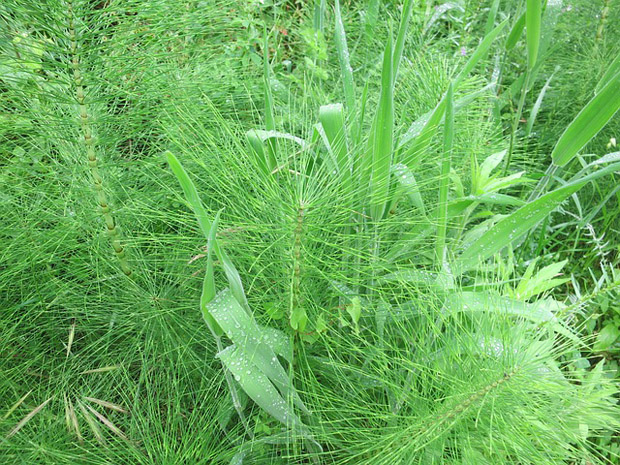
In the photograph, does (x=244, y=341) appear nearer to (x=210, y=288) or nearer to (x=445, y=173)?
(x=210, y=288)

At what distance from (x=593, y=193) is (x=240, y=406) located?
1456 mm

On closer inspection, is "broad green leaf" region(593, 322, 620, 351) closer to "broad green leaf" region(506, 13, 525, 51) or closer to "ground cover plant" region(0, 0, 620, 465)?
"ground cover plant" region(0, 0, 620, 465)

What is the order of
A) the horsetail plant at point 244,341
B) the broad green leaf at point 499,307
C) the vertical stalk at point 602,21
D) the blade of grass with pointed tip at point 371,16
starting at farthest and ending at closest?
the vertical stalk at point 602,21, the blade of grass with pointed tip at point 371,16, the broad green leaf at point 499,307, the horsetail plant at point 244,341

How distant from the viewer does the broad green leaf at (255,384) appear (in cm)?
95

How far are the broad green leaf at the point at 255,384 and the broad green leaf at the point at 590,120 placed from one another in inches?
35.4

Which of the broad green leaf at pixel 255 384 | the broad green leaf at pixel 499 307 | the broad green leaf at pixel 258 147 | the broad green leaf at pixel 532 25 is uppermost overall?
the broad green leaf at pixel 532 25

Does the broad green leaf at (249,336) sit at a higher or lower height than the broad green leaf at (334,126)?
lower

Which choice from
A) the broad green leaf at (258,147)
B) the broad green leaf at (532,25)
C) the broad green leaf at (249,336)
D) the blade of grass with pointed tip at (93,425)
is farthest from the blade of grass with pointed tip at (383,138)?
the blade of grass with pointed tip at (93,425)

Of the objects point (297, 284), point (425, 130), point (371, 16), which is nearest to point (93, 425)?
point (297, 284)

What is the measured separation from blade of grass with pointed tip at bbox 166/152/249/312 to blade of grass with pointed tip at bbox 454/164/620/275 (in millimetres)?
463

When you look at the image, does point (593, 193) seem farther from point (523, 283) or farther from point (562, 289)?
point (523, 283)

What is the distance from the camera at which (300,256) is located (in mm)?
959

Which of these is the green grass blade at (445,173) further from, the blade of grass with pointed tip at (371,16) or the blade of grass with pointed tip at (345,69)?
the blade of grass with pointed tip at (371,16)

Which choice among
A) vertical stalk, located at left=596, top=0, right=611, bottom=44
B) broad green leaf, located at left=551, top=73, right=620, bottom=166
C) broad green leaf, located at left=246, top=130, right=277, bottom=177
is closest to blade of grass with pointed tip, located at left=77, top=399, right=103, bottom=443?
broad green leaf, located at left=246, top=130, right=277, bottom=177
